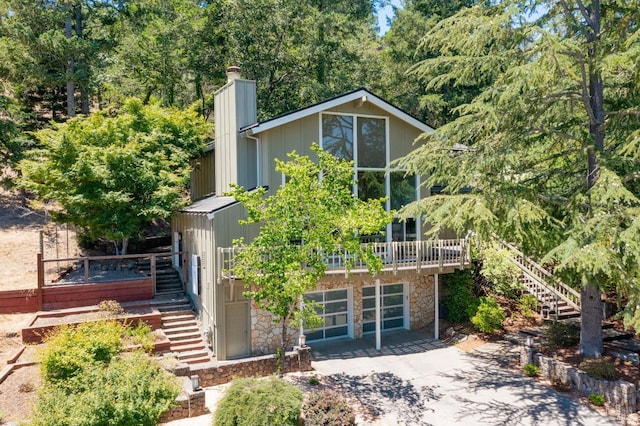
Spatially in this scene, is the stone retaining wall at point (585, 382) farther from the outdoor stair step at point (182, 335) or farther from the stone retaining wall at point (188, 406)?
the outdoor stair step at point (182, 335)

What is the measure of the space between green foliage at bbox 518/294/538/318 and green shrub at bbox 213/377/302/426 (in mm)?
9977

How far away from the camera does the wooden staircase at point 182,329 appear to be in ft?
39.6

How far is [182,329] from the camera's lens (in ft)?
42.5

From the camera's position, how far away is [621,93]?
11.2 m

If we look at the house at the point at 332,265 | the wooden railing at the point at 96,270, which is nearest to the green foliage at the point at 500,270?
the house at the point at 332,265

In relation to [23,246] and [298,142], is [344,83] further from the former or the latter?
[23,246]

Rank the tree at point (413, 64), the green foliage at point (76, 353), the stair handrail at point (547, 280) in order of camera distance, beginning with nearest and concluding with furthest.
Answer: the green foliage at point (76, 353), the stair handrail at point (547, 280), the tree at point (413, 64)

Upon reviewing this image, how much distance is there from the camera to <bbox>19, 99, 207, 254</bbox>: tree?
45.1 ft

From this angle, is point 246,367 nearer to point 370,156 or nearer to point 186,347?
point 186,347

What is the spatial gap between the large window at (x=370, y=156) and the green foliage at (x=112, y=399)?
27.6 feet

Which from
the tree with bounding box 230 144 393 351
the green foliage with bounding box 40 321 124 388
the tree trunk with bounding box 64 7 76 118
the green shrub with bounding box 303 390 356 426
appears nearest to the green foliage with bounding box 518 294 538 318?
the tree with bounding box 230 144 393 351

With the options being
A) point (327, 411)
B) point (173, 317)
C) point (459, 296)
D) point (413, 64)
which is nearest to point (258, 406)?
point (327, 411)

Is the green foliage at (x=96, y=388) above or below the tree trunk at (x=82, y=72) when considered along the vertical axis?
below

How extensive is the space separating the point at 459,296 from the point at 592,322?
4186mm
